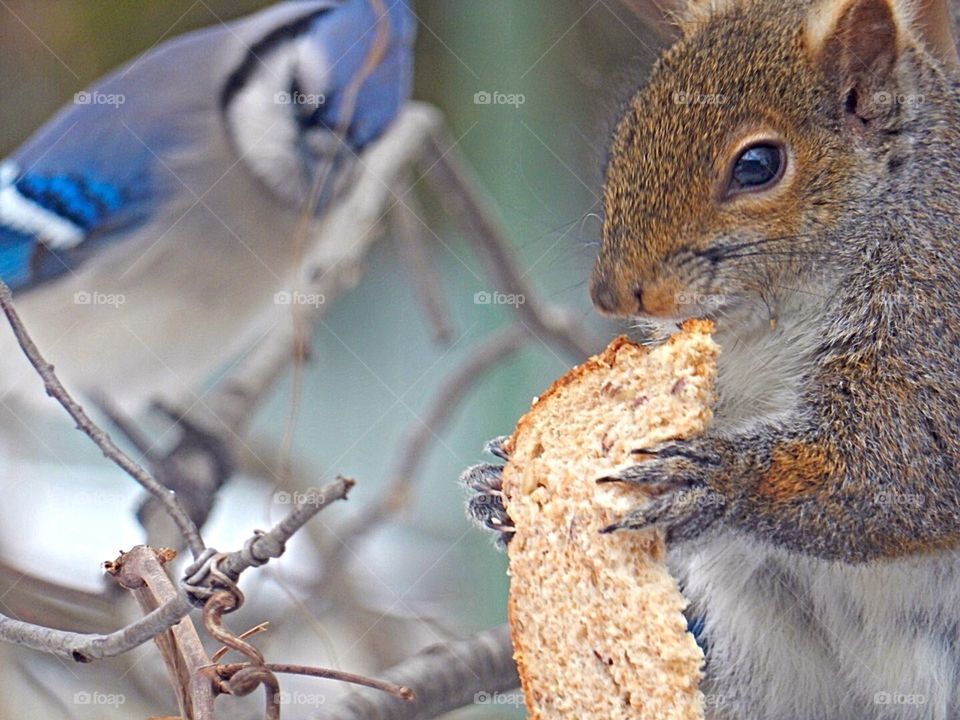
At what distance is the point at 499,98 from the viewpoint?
151cm

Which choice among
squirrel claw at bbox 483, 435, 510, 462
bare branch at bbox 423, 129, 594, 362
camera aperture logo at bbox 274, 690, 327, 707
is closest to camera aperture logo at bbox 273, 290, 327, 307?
bare branch at bbox 423, 129, 594, 362

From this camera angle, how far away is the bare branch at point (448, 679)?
3.14ft

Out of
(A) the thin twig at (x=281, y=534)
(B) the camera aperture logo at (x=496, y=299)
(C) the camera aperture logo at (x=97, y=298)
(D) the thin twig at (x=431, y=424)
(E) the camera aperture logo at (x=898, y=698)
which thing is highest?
(C) the camera aperture logo at (x=97, y=298)

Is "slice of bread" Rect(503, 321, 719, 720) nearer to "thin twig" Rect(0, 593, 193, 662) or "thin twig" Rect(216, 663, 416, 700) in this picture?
"thin twig" Rect(216, 663, 416, 700)

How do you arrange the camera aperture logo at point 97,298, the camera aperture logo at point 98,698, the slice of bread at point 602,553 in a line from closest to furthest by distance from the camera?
the slice of bread at point 602,553
the camera aperture logo at point 98,698
the camera aperture logo at point 97,298

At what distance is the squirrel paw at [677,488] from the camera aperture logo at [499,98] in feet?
3.15

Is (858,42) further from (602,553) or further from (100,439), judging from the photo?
(100,439)

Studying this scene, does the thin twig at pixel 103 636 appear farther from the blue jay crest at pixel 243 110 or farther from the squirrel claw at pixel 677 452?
the blue jay crest at pixel 243 110

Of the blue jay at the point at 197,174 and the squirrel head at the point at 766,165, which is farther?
the blue jay at the point at 197,174

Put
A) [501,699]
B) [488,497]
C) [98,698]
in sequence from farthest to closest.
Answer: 1. [98,698]
2. [501,699]
3. [488,497]

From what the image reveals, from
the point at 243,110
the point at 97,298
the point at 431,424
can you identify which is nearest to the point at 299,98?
the point at 243,110

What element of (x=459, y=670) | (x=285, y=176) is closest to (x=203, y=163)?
(x=285, y=176)

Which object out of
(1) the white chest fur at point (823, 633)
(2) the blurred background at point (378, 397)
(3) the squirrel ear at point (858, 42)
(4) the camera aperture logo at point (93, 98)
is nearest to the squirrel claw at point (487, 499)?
(1) the white chest fur at point (823, 633)

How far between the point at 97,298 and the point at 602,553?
1035 mm
